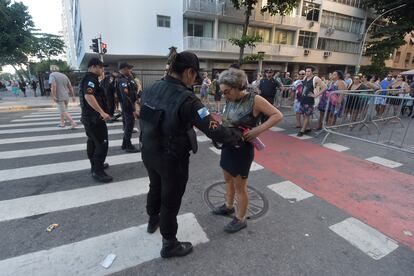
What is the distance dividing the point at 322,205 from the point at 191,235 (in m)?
2.04

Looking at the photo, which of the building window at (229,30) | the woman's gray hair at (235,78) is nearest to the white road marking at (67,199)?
the woman's gray hair at (235,78)

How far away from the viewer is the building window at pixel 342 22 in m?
30.1

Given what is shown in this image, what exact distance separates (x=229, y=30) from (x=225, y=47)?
256 centimetres

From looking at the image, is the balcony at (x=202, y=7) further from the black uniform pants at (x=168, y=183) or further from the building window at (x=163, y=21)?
the black uniform pants at (x=168, y=183)

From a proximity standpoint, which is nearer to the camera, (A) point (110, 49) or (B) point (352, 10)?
(A) point (110, 49)

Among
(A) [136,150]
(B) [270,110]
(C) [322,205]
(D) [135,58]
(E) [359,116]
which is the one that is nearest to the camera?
(B) [270,110]

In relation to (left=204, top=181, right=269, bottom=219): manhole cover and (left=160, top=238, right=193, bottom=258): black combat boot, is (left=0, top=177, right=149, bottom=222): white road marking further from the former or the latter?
(left=160, top=238, right=193, bottom=258): black combat boot

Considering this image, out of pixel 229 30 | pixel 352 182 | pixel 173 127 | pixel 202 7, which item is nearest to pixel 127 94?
pixel 173 127

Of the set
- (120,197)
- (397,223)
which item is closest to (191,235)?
(120,197)

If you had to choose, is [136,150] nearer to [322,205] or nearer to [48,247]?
[48,247]

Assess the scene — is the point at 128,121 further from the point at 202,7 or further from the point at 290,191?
the point at 202,7

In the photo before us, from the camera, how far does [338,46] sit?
32.4m

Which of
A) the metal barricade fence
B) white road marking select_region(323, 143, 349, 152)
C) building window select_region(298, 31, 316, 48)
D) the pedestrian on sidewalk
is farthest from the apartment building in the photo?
white road marking select_region(323, 143, 349, 152)

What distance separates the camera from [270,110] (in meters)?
2.40
